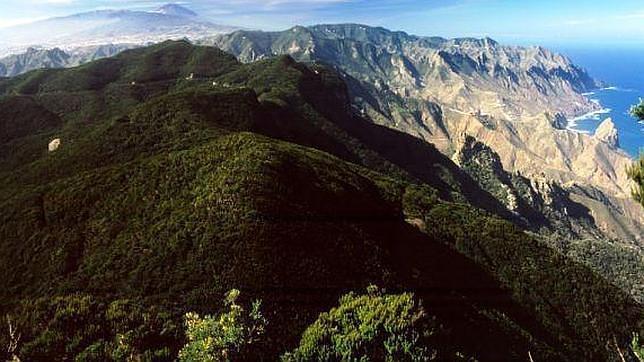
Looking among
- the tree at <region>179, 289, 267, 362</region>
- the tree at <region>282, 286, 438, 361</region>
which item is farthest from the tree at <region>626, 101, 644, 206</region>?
the tree at <region>179, 289, 267, 362</region>

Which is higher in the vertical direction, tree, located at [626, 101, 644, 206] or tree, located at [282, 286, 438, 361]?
tree, located at [626, 101, 644, 206]

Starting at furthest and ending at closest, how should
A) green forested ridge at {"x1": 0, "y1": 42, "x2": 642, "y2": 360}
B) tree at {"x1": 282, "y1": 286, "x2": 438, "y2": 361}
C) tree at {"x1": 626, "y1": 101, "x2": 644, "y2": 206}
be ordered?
green forested ridge at {"x1": 0, "y1": 42, "x2": 642, "y2": 360} < tree at {"x1": 626, "y1": 101, "x2": 644, "y2": 206} < tree at {"x1": 282, "y1": 286, "x2": 438, "y2": 361}

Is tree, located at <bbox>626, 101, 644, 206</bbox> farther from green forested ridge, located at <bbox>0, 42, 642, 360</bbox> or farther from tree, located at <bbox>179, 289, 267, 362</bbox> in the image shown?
tree, located at <bbox>179, 289, 267, 362</bbox>

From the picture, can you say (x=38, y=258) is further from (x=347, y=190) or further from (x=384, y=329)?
(x=384, y=329)

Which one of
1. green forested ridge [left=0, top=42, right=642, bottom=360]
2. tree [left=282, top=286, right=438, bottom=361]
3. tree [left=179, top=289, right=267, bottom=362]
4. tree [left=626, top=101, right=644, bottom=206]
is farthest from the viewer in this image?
green forested ridge [left=0, top=42, right=642, bottom=360]

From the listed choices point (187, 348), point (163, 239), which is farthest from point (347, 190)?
point (187, 348)

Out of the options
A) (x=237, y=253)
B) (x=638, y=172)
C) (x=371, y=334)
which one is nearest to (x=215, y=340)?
(x=371, y=334)
